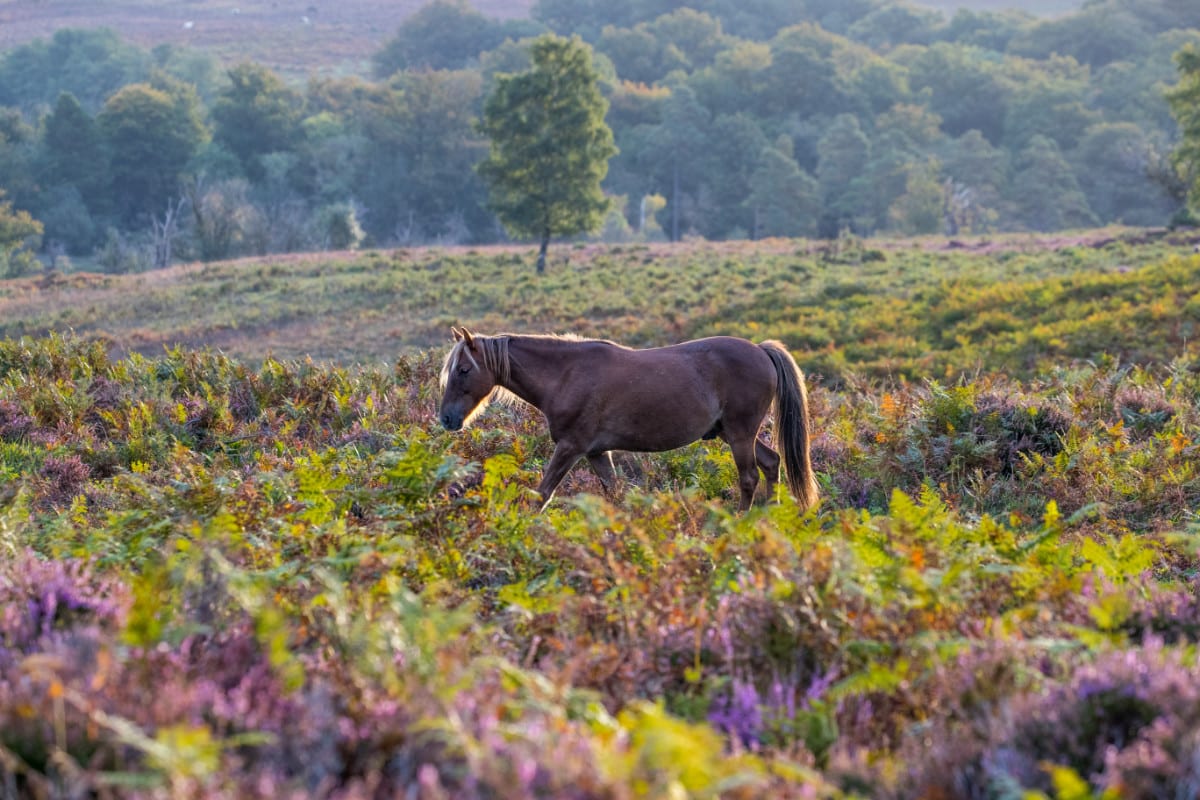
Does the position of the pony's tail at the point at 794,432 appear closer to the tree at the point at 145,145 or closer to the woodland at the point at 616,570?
the woodland at the point at 616,570

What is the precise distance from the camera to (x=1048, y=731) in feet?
9.95

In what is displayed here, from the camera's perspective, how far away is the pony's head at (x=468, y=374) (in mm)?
7758

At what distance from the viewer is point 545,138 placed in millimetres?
46562

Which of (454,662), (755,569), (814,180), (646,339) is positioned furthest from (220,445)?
(814,180)

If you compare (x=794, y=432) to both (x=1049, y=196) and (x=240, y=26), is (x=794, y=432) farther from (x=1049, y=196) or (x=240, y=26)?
(x=240, y=26)

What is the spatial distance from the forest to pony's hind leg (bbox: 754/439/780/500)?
5536 centimetres

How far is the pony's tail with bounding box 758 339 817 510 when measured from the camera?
26.2 ft

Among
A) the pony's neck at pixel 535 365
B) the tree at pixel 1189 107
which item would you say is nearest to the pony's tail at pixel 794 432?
the pony's neck at pixel 535 365

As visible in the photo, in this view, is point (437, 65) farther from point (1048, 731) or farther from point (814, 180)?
point (1048, 731)

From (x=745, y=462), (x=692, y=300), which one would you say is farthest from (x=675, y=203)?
(x=745, y=462)

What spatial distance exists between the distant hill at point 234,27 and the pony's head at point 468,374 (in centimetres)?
15457

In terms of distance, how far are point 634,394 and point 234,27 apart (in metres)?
195

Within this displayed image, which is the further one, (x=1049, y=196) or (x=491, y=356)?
(x=1049, y=196)

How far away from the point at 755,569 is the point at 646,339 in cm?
2136
